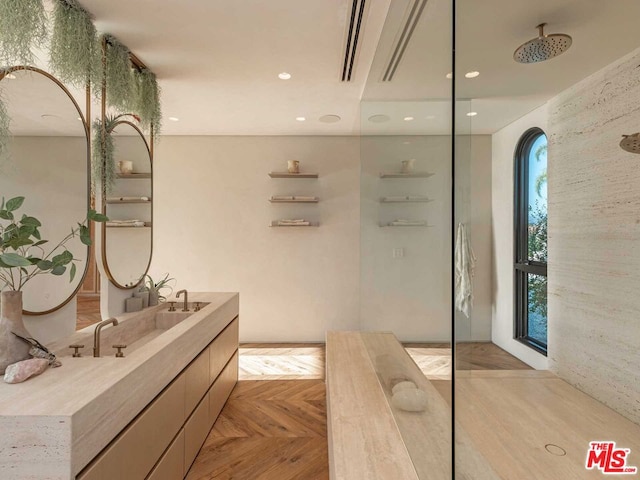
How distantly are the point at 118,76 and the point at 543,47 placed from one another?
8.59ft

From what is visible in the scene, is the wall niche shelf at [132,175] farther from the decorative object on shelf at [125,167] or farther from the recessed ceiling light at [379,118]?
the recessed ceiling light at [379,118]

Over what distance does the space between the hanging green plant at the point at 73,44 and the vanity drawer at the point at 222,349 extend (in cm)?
175

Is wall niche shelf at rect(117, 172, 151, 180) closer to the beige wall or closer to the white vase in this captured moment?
the white vase

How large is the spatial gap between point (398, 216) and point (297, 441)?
171cm

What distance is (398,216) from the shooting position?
1.45m

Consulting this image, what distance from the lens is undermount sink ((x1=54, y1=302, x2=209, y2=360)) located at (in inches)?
71.7

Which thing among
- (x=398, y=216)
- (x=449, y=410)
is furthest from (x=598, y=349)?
(x=398, y=216)

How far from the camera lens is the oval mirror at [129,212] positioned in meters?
2.35

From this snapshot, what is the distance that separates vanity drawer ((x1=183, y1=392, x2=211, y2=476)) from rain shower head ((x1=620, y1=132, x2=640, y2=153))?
86.1 inches

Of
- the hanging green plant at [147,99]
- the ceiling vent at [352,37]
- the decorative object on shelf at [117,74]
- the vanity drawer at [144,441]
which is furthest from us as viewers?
the hanging green plant at [147,99]

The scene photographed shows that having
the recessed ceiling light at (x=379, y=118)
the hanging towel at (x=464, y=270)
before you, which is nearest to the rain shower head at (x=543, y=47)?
the hanging towel at (x=464, y=270)

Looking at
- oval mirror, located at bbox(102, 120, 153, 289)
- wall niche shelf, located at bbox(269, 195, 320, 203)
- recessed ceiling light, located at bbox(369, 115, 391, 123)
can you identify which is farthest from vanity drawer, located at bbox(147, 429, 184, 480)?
wall niche shelf, located at bbox(269, 195, 320, 203)

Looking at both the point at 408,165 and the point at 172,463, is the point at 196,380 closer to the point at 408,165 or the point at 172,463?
the point at 172,463

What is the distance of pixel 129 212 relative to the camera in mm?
2604
